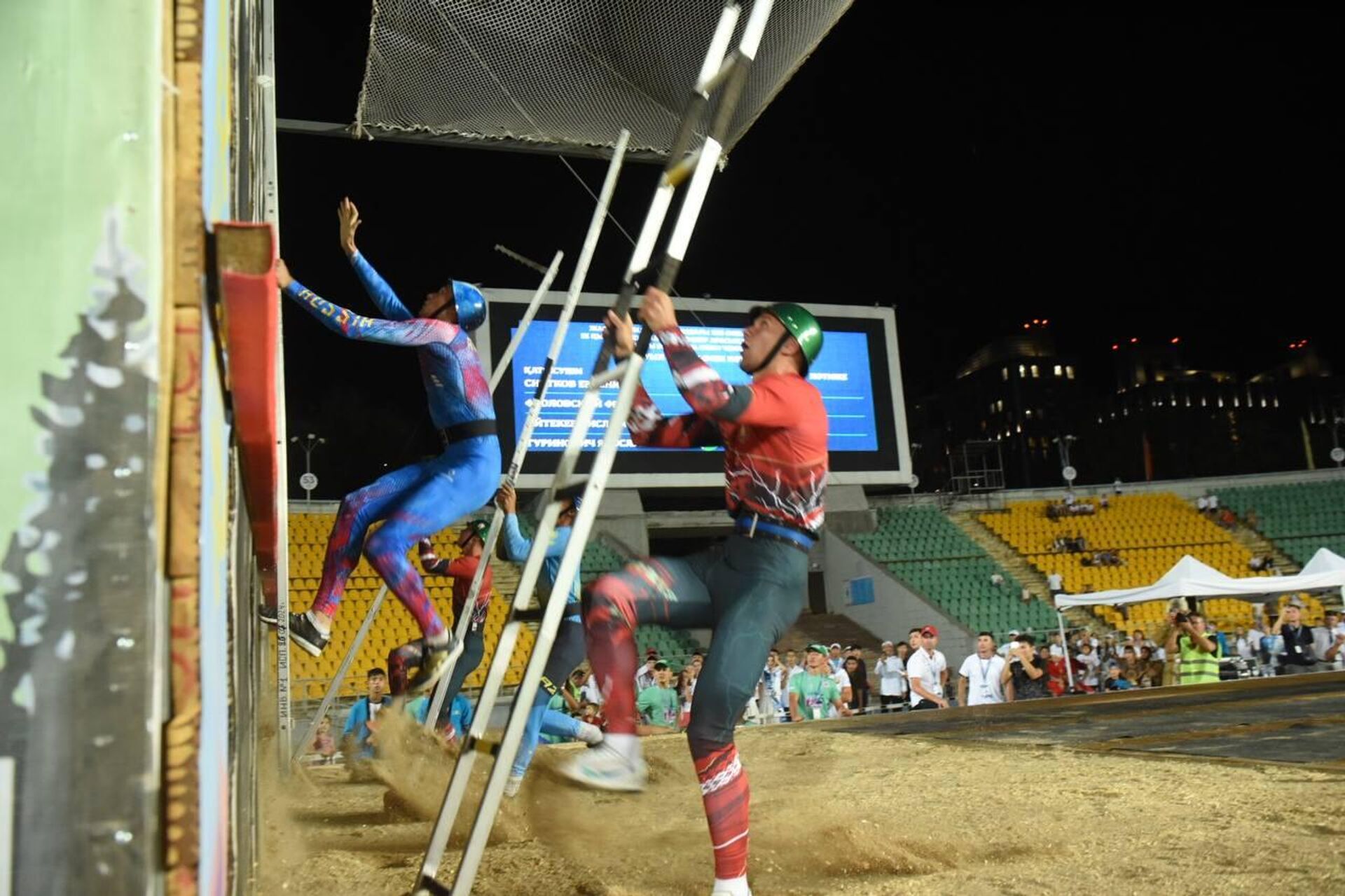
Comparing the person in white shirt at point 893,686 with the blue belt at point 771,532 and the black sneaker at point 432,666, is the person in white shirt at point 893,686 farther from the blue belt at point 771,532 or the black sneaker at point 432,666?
the blue belt at point 771,532

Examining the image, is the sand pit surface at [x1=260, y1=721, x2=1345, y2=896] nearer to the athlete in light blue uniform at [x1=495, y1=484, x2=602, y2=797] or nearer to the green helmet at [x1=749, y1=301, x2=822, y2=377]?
the athlete in light blue uniform at [x1=495, y1=484, x2=602, y2=797]

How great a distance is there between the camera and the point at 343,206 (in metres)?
4.83

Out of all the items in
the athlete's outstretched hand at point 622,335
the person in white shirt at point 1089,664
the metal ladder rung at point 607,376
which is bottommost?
the person in white shirt at point 1089,664

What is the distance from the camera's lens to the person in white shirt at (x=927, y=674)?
14.5 m

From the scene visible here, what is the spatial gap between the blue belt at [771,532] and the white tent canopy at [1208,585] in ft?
54.7

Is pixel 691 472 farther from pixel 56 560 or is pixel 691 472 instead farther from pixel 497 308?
pixel 56 560

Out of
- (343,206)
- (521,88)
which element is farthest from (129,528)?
(521,88)

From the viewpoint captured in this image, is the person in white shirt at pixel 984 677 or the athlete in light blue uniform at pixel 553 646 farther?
the person in white shirt at pixel 984 677

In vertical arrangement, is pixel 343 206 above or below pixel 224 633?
above

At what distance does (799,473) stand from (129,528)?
7.48ft

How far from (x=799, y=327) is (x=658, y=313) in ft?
2.52

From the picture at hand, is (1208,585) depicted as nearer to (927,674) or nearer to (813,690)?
(927,674)

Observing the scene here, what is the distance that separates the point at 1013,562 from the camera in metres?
30.3

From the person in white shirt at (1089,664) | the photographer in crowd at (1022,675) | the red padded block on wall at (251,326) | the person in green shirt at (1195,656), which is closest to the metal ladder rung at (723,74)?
the red padded block on wall at (251,326)
